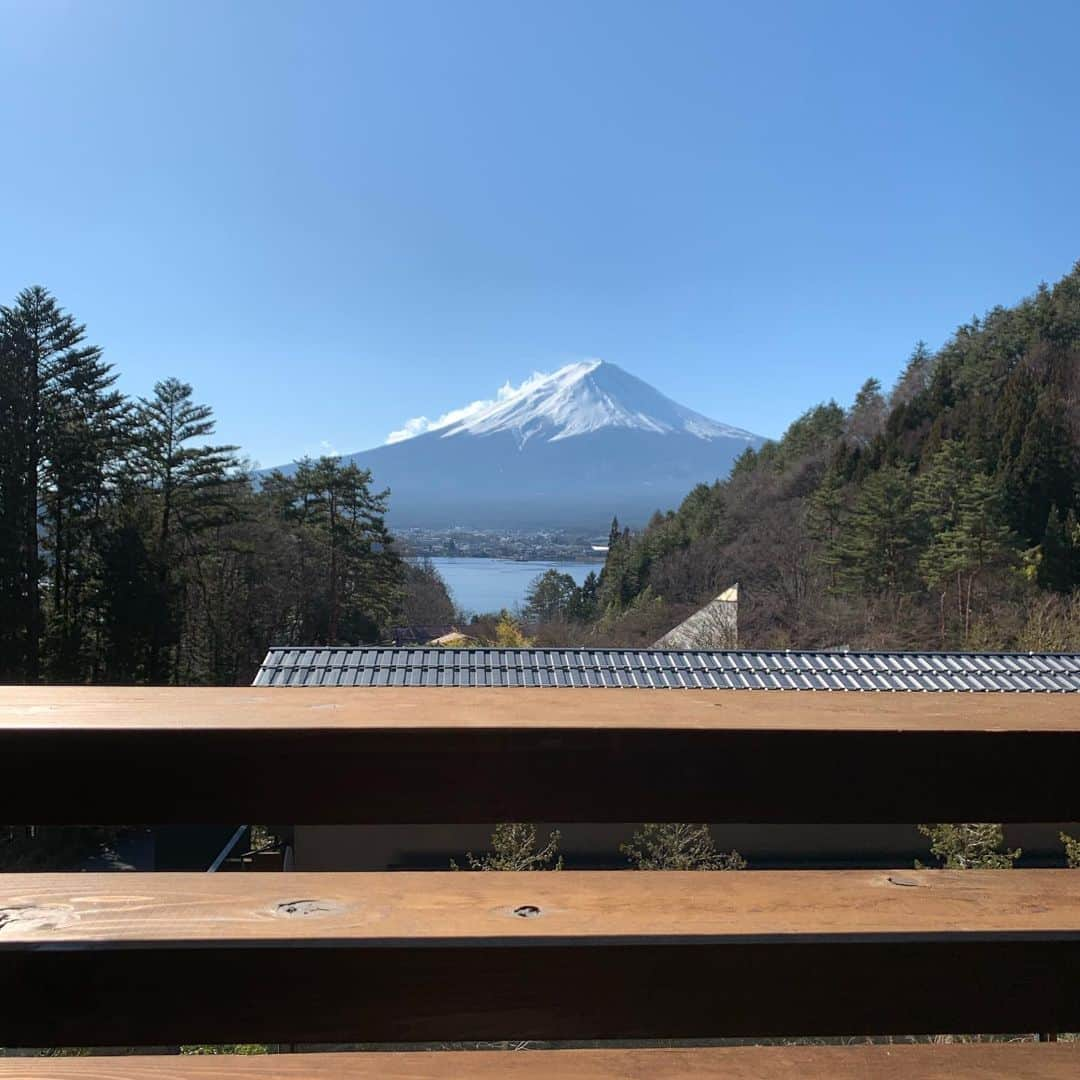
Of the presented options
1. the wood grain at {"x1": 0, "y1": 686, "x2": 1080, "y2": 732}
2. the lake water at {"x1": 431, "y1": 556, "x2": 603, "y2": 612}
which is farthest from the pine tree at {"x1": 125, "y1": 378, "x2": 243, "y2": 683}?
the lake water at {"x1": 431, "y1": 556, "x2": 603, "y2": 612}

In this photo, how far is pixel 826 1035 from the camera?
0.80 m

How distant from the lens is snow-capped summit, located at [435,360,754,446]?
170m

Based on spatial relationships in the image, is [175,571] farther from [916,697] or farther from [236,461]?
[916,697]

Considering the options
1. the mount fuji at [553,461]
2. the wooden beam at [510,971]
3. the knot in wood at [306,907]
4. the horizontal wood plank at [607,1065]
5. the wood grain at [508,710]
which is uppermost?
the mount fuji at [553,461]

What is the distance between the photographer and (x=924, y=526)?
29.8 m

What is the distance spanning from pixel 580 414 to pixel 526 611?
132059 millimetres

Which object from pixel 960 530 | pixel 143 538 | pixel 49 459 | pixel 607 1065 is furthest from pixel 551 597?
pixel 607 1065

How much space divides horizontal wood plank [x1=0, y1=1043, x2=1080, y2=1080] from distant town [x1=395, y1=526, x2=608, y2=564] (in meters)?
71.1

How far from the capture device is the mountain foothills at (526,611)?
22.6 meters

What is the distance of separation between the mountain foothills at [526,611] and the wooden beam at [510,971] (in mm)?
22794

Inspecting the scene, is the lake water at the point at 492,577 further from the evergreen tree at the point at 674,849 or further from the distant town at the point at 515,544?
the evergreen tree at the point at 674,849

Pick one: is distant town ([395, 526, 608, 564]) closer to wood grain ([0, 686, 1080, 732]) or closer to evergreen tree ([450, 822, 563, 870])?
evergreen tree ([450, 822, 563, 870])

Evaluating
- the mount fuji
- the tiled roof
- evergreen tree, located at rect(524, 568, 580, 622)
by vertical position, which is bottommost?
evergreen tree, located at rect(524, 568, 580, 622)

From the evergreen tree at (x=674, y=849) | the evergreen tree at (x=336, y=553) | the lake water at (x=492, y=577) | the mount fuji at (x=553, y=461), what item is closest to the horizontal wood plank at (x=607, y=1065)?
the evergreen tree at (x=674, y=849)
